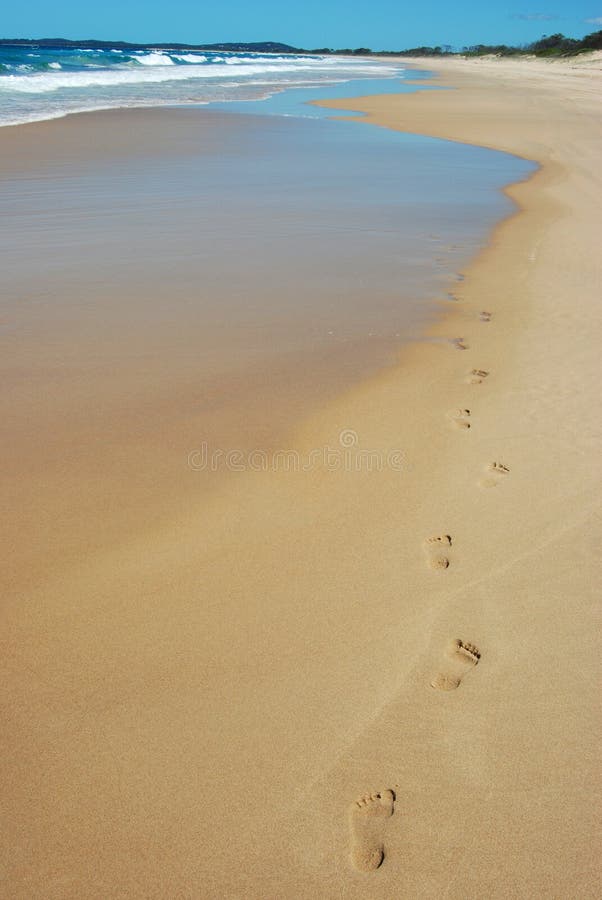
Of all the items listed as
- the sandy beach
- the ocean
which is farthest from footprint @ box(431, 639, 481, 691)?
the ocean

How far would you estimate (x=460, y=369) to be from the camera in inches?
159

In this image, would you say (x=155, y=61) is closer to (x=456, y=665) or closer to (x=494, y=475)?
(x=494, y=475)

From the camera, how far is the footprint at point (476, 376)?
389cm

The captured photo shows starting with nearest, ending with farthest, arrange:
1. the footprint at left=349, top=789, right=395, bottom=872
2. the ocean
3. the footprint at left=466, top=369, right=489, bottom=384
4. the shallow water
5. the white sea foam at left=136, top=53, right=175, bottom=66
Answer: the footprint at left=349, top=789, right=395, bottom=872
the shallow water
the footprint at left=466, top=369, right=489, bottom=384
the ocean
the white sea foam at left=136, top=53, right=175, bottom=66

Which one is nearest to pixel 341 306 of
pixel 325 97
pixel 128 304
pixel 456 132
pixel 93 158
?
pixel 128 304

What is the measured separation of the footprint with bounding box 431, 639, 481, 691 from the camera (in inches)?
78.4

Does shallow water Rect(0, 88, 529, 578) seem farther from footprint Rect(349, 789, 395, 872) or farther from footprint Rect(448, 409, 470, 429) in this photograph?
footprint Rect(349, 789, 395, 872)

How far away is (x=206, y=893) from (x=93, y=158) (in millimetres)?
10897

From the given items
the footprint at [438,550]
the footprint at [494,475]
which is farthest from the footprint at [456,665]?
the footprint at [494,475]

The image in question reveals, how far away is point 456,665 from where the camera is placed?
2057mm

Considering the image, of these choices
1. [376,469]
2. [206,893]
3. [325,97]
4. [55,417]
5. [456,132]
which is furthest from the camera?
[325,97]

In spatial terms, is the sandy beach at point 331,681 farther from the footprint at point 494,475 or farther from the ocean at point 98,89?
the ocean at point 98,89

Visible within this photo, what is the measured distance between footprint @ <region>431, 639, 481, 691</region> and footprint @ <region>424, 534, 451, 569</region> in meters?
0.37

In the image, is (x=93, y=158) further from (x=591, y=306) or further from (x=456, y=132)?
(x=456, y=132)
